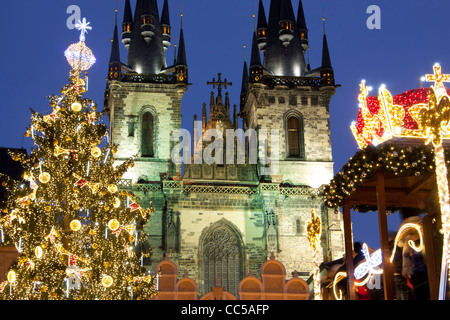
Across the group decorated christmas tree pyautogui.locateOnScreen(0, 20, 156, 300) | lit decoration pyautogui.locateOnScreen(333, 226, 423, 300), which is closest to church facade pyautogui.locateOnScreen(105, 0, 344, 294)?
lit decoration pyautogui.locateOnScreen(333, 226, 423, 300)

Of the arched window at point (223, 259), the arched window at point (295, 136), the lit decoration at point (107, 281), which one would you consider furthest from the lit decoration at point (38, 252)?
the arched window at point (295, 136)

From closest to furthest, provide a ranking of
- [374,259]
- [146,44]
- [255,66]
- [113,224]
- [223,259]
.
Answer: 1. [113,224]
2. [374,259]
3. [223,259]
4. [255,66]
5. [146,44]

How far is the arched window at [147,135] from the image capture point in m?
33.6

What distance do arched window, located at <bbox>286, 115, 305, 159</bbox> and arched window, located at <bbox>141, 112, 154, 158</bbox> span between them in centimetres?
732

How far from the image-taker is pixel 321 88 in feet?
115

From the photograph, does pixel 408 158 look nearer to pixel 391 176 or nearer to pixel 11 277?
pixel 391 176

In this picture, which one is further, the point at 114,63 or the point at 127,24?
the point at 127,24

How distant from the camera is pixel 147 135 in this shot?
3406 cm

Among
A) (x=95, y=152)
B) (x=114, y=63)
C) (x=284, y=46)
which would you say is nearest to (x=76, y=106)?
(x=95, y=152)

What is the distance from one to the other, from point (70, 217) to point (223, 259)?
63.8ft

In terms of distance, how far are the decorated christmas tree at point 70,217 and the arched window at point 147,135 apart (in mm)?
19448

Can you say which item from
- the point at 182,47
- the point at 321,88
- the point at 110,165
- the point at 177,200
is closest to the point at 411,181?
the point at 110,165

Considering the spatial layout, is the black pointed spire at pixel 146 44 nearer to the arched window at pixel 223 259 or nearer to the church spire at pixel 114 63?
the church spire at pixel 114 63
